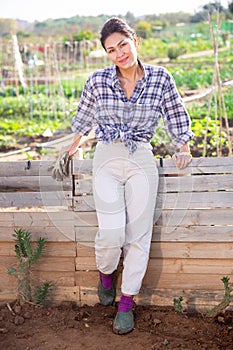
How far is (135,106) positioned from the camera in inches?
116

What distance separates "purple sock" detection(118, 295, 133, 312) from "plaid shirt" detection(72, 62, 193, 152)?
0.73 meters

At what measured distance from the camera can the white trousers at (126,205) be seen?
9.52 feet

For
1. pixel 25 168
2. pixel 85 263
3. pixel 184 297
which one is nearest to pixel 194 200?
pixel 184 297

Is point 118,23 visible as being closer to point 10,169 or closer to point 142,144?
point 142,144

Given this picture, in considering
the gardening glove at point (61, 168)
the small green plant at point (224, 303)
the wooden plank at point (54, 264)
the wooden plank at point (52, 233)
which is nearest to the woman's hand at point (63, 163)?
the gardening glove at point (61, 168)

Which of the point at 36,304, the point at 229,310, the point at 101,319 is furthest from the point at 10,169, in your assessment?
the point at 229,310

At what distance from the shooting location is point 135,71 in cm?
300

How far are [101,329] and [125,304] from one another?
0.17 meters

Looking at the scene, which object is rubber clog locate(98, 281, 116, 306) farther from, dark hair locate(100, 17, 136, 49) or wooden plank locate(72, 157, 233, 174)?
dark hair locate(100, 17, 136, 49)

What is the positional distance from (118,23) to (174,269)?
1.28m

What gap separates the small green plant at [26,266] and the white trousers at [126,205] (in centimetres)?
33

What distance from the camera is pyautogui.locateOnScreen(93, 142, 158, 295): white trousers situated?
2.90 m

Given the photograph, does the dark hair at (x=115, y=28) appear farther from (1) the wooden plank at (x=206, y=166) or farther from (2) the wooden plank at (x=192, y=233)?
(2) the wooden plank at (x=192, y=233)

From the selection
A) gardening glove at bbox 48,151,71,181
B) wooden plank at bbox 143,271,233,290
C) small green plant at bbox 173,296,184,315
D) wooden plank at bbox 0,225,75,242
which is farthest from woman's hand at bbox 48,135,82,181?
small green plant at bbox 173,296,184,315
